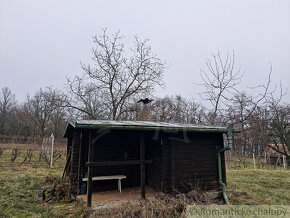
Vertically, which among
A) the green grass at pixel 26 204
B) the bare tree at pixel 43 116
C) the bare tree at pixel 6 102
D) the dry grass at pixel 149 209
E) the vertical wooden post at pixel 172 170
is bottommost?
the green grass at pixel 26 204

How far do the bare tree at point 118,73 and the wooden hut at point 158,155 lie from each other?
1038cm

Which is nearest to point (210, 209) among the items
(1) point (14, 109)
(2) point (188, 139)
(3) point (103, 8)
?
(2) point (188, 139)

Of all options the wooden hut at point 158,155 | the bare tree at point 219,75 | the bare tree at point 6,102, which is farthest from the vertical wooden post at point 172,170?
the bare tree at point 6,102

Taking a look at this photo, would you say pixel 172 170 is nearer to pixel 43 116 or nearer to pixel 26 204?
pixel 26 204

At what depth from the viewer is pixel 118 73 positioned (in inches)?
670

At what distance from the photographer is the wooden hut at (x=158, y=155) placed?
5.05m

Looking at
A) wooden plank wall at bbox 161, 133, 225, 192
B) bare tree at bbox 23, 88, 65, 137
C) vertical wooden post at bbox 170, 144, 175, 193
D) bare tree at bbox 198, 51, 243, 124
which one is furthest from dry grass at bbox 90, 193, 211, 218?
bare tree at bbox 23, 88, 65, 137

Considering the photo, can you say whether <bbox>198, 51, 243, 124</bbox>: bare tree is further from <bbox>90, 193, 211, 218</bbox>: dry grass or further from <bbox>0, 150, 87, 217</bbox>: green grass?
<bbox>0, 150, 87, 217</bbox>: green grass

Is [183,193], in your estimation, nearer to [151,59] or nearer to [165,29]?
[165,29]

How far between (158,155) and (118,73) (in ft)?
41.3

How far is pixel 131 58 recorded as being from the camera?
17109 millimetres

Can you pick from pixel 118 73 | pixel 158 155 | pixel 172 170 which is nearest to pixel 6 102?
pixel 118 73

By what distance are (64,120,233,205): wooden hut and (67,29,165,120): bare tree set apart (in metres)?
10.4

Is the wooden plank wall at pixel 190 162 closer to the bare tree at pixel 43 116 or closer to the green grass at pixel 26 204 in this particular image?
the green grass at pixel 26 204
